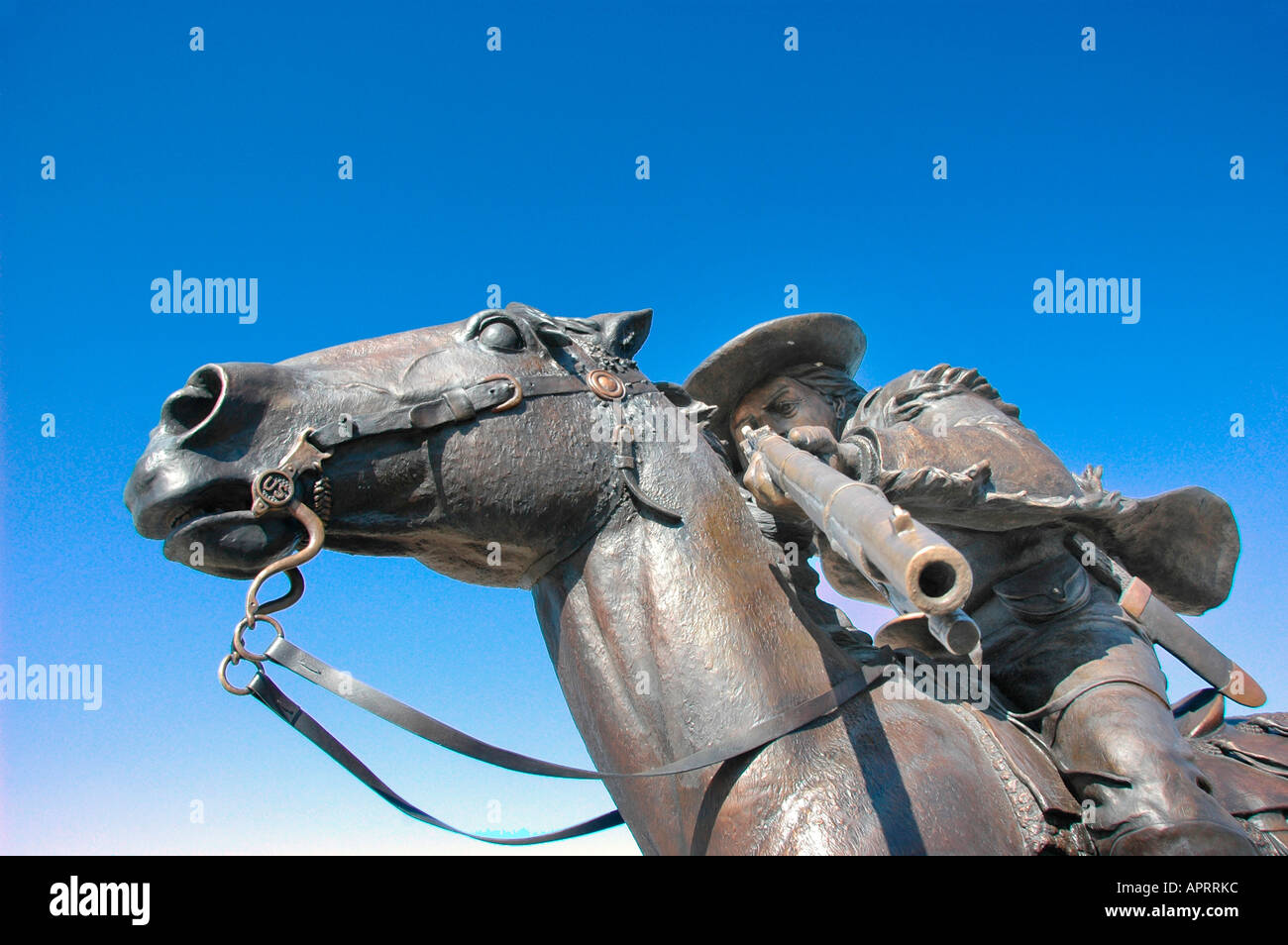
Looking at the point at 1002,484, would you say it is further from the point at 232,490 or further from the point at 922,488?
the point at 232,490

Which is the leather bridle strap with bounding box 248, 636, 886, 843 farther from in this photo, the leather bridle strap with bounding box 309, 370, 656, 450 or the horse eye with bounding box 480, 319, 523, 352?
the horse eye with bounding box 480, 319, 523, 352

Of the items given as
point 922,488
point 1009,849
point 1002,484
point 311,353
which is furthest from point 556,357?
point 1009,849

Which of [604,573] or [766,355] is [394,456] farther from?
[766,355]

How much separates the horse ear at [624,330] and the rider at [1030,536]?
0.45 meters

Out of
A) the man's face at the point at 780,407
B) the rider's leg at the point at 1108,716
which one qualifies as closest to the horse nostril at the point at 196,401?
the man's face at the point at 780,407

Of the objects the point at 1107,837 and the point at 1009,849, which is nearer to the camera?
the point at 1009,849

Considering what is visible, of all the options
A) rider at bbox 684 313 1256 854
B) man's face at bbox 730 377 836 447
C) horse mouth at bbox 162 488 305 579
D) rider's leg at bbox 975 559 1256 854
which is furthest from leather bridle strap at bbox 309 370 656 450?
rider's leg at bbox 975 559 1256 854

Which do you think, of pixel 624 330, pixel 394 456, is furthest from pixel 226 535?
pixel 624 330

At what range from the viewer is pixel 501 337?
107 inches

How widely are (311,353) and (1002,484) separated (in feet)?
7.56

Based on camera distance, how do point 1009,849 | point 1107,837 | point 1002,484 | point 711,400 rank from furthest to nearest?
point 711,400 < point 1002,484 < point 1107,837 < point 1009,849

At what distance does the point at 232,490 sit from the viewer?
7.51 ft

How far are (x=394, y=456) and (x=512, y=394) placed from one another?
14.6 inches

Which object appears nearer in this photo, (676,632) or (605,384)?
(676,632)
